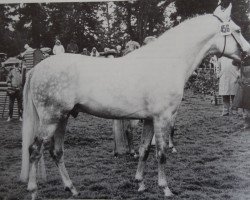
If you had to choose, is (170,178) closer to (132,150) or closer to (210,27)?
(132,150)

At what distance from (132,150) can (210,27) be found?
1683 millimetres

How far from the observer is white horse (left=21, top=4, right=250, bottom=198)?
3.16 m

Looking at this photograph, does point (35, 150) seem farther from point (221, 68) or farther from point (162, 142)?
point (221, 68)

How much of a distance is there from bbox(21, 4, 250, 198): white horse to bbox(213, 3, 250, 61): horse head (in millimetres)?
43

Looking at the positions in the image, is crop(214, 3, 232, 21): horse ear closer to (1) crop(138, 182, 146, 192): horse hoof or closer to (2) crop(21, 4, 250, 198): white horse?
(2) crop(21, 4, 250, 198): white horse

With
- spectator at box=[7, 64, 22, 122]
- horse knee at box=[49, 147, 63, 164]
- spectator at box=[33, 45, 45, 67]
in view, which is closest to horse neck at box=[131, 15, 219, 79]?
horse knee at box=[49, 147, 63, 164]

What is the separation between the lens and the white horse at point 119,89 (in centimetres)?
316

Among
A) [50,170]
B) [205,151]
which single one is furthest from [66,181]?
[205,151]

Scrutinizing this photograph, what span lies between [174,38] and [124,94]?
2.08 feet

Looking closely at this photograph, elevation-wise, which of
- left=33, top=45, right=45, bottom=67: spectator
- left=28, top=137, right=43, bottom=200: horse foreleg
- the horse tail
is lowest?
left=28, top=137, right=43, bottom=200: horse foreleg

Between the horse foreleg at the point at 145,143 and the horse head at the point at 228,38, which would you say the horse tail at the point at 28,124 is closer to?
the horse foreleg at the point at 145,143

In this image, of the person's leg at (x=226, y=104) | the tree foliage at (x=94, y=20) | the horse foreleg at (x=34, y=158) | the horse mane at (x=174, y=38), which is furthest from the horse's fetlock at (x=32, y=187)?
the person's leg at (x=226, y=104)

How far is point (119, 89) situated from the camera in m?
3.17

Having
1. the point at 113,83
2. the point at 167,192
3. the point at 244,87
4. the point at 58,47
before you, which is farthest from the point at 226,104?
the point at 58,47
